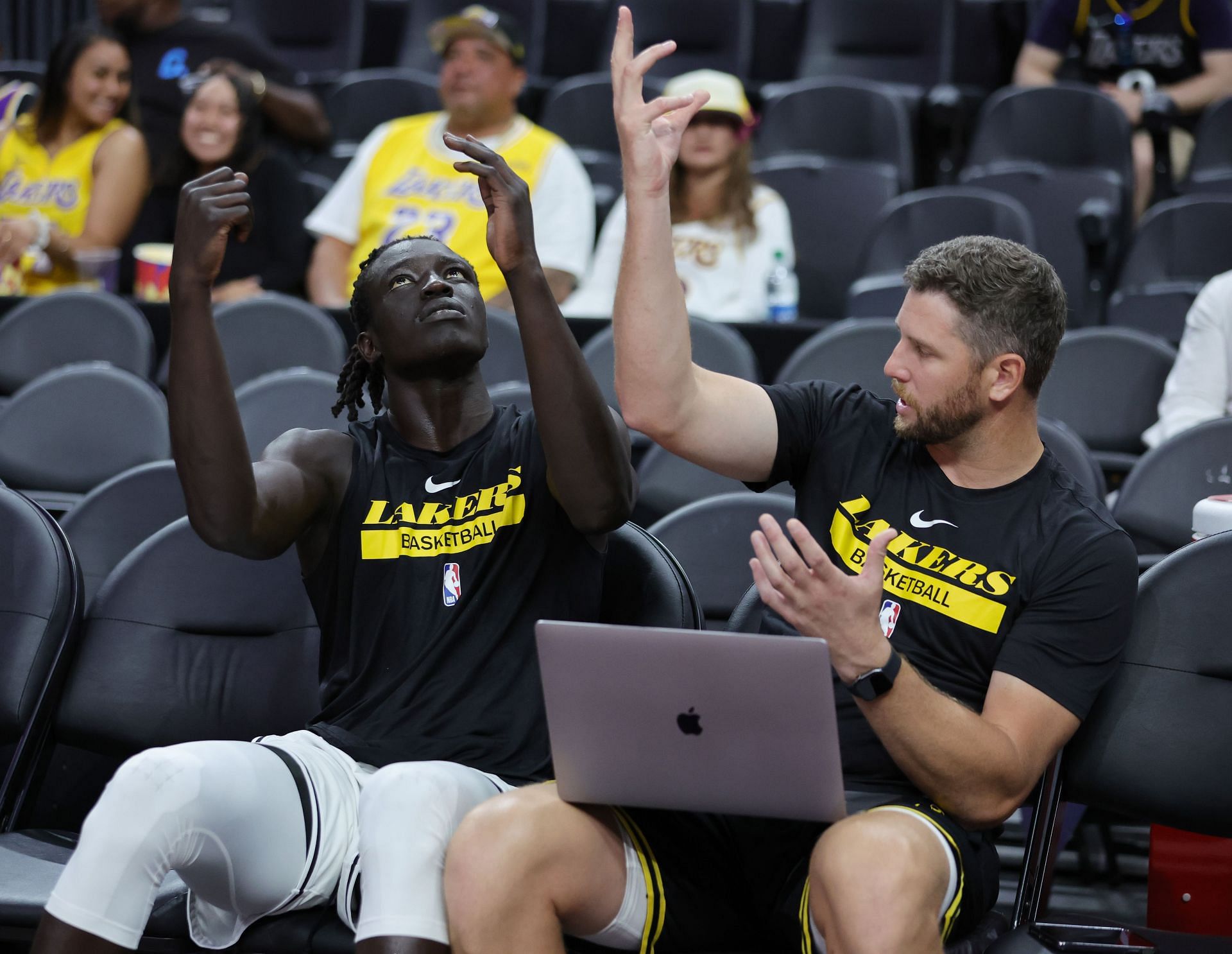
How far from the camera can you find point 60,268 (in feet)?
15.8

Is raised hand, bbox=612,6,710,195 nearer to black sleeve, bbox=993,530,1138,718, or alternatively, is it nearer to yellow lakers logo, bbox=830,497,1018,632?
yellow lakers logo, bbox=830,497,1018,632

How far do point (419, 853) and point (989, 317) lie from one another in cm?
105

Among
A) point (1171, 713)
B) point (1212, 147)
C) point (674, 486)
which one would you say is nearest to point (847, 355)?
point (674, 486)

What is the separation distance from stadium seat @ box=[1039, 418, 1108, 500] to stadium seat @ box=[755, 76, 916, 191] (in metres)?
2.65

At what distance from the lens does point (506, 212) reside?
2.00 m

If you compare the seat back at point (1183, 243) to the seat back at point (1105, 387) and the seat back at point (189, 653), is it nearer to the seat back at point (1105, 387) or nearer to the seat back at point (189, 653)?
the seat back at point (1105, 387)

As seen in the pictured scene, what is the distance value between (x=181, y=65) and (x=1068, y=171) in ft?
11.0

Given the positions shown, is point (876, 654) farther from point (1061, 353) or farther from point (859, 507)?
point (1061, 353)

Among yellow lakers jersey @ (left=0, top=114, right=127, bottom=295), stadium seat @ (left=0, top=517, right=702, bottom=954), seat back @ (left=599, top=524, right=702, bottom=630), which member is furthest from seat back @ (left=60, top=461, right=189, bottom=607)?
yellow lakers jersey @ (left=0, top=114, right=127, bottom=295)

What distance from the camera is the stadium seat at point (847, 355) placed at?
3484 mm

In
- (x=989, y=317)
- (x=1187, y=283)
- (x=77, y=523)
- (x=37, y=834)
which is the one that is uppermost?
(x=989, y=317)

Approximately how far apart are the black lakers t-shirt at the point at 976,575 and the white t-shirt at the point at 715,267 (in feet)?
7.89

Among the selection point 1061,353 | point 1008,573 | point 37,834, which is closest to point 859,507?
point 1008,573

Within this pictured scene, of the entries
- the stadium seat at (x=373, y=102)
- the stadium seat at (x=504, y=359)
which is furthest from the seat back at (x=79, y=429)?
the stadium seat at (x=373, y=102)
